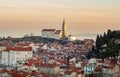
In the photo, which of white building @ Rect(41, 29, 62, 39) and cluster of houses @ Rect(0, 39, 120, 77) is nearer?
cluster of houses @ Rect(0, 39, 120, 77)

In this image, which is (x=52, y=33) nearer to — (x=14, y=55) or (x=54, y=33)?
(x=54, y=33)

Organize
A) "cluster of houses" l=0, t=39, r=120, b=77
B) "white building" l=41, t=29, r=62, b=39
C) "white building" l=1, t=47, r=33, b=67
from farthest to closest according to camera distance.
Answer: "white building" l=41, t=29, r=62, b=39
"white building" l=1, t=47, r=33, b=67
"cluster of houses" l=0, t=39, r=120, b=77

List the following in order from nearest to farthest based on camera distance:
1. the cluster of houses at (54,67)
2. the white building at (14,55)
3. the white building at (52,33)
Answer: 1. the cluster of houses at (54,67)
2. the white building at (14,55)
3. the white building at (52,33)

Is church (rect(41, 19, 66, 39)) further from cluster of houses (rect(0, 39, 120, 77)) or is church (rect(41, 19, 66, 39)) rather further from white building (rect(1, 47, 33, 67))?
white building (rect(1, 47, 33, 67))

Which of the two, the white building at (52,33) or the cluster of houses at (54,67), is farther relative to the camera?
the white building at (52,33)

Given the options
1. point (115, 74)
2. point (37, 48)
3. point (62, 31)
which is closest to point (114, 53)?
point (115, 74)

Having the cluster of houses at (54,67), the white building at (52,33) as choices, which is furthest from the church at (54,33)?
the cluster of houses at (54,67)

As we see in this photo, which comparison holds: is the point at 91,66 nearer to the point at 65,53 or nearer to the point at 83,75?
the point at 83,75

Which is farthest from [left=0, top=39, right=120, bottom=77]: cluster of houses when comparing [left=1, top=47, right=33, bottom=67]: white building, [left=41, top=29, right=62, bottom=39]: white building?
[left=41, top=29, right=62, bottom=39]: white building

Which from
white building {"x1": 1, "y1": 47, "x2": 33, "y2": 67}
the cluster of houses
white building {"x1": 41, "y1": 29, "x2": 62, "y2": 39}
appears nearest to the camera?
the cluster of houses

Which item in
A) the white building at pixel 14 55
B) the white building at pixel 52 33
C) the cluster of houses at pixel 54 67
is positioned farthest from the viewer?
the white building at pixel 52 33

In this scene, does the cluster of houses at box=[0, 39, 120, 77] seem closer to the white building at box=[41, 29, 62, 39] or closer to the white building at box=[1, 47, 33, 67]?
the white building at box=[1, 47, 33, 67]

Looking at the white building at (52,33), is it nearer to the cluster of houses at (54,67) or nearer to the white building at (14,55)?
the cluster of houses at (54,67)
